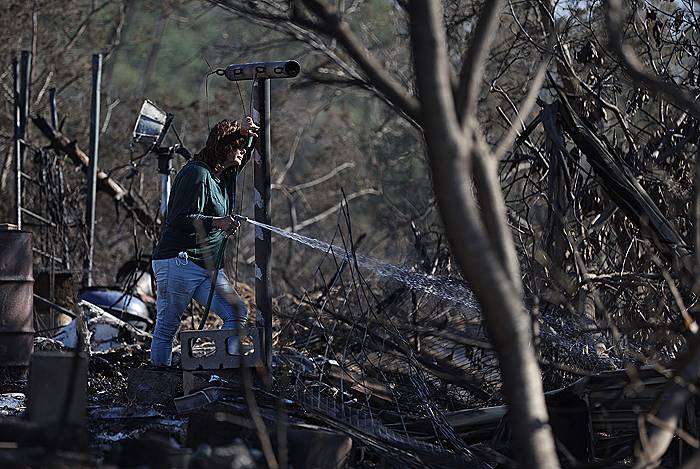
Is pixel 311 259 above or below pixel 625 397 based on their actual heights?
above

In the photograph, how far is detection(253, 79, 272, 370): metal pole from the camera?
7.05 meters

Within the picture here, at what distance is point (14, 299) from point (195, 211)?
84.7 inches

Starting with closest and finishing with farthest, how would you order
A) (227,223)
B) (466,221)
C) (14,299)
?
(466,221)
(227,223)
(14,299)

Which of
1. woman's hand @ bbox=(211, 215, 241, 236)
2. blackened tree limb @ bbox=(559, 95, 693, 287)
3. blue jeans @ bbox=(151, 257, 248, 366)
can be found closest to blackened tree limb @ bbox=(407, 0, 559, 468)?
blackened tree limb @ bbox=(559, 95, 693, 287)

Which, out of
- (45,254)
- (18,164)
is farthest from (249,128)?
(45,254)

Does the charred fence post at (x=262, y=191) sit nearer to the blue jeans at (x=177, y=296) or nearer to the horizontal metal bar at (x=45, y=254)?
the blue jeans at (x=177, y=296)

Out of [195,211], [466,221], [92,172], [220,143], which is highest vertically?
[92,172]

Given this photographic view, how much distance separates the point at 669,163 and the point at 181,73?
64.3ft

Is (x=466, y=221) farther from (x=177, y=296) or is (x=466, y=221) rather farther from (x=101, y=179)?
(x=101, y=179)

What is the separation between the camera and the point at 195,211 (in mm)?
6961

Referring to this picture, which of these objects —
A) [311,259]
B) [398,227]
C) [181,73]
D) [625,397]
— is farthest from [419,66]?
[181,73]

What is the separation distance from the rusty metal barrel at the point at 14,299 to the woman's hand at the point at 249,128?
226cm

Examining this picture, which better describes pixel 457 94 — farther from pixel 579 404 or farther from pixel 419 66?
pixel 579 404

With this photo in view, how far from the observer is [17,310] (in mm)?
8312
